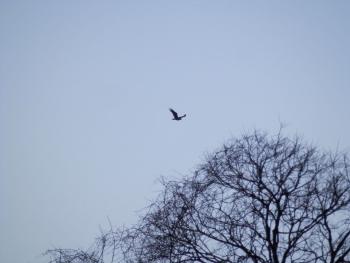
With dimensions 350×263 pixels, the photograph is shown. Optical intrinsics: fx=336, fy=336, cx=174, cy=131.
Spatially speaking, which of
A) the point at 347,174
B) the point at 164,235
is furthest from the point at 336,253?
the point at 164,235

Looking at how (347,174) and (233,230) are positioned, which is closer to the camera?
(233,230)

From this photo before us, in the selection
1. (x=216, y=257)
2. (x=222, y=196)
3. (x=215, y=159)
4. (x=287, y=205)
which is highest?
(x=215, y=159)

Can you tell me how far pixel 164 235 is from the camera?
7.74m

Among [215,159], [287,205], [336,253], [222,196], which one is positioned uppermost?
[215,159]

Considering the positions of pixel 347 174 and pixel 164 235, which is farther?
pixel 347 174

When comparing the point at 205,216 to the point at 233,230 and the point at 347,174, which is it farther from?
the point at 347,174

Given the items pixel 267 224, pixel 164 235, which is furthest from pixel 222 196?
pixel 164 235

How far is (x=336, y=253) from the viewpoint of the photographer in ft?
23.8

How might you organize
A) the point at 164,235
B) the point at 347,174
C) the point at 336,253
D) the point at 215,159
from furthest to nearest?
the point at 215,159 → the point at 347,174 → the point at 164,235 → the point at 336,253

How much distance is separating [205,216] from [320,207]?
268 cm

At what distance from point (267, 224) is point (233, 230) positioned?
0.84 metres

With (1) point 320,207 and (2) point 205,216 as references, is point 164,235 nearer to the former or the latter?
(2) point 205,216

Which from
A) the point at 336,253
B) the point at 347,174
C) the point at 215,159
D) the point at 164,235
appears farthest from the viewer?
the point at 215,159

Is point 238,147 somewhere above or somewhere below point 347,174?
above
